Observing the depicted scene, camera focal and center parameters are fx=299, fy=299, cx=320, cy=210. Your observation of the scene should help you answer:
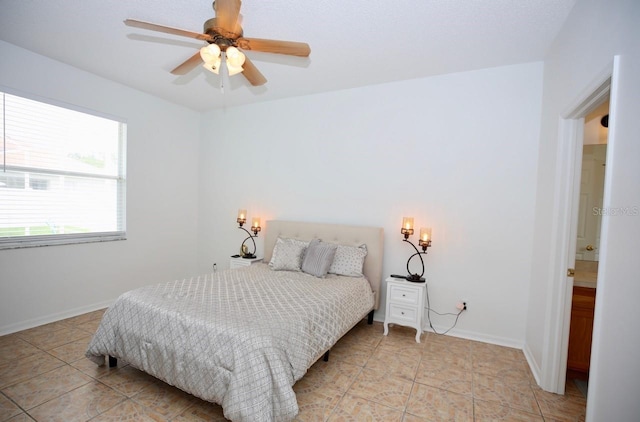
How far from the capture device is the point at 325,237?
3701mm

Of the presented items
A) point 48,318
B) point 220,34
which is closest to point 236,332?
point 220,34

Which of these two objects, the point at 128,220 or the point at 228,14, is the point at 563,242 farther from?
the point at 128,220

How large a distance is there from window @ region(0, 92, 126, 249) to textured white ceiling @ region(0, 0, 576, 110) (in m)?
0.64

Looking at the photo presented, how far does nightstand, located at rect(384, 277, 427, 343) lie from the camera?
3.03 meters

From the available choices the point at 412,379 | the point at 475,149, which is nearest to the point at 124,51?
the point at 475,149

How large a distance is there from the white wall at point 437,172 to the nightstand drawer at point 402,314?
40 centimetres

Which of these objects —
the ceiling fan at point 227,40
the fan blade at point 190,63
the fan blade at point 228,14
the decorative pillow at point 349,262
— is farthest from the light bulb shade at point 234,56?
the decorative pillow at point 349,262

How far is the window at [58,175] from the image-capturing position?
2.96m

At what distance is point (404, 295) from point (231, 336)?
195cm

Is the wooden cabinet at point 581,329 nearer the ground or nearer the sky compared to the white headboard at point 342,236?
nearer the ground

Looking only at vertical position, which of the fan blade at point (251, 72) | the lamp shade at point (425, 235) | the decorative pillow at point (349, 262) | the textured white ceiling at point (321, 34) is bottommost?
the decorative pillow at point (349, 262)

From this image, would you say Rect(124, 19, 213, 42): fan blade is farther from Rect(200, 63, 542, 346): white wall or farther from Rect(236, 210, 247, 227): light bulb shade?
Rect(236, 210, 247, 227): light bulb shade

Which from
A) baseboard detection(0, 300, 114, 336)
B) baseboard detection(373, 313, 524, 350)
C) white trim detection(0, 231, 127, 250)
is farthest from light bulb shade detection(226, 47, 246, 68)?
baseboard detection(0, 300, 114, 336)

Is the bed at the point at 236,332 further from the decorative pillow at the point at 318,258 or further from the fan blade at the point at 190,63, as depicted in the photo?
the fan blade at the point at 190,63
